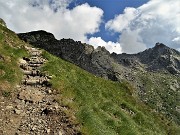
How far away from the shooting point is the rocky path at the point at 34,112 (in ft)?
88.6

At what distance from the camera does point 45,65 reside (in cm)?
3759

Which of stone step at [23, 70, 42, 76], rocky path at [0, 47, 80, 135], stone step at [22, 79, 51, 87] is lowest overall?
Result: rocky path at [0, 47, 80, 135]

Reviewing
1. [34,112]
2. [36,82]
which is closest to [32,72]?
[36,82]

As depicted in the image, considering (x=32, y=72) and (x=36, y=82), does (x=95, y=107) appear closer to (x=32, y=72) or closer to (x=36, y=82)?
(x=36, y=82)

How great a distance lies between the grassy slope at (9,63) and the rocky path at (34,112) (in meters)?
0.84

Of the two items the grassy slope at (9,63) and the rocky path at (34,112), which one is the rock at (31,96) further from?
the grassy slope at (9,63)

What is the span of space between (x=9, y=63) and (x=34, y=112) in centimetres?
833

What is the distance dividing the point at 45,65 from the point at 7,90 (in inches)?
280

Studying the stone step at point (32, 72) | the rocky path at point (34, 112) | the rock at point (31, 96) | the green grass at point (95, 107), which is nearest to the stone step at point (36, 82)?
the rocky path at point (34, 112)

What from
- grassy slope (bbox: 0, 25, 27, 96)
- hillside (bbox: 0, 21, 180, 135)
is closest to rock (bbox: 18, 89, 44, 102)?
hillside (bbox: 0, 21, 180, 135)

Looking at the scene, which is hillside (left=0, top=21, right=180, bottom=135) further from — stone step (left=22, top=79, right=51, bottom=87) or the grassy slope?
stone step (left=22, top=79, right=51, bottom=87)

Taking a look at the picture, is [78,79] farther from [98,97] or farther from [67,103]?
[67,103]

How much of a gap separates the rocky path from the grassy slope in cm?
84

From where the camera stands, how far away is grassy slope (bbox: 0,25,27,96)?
3187 cm
